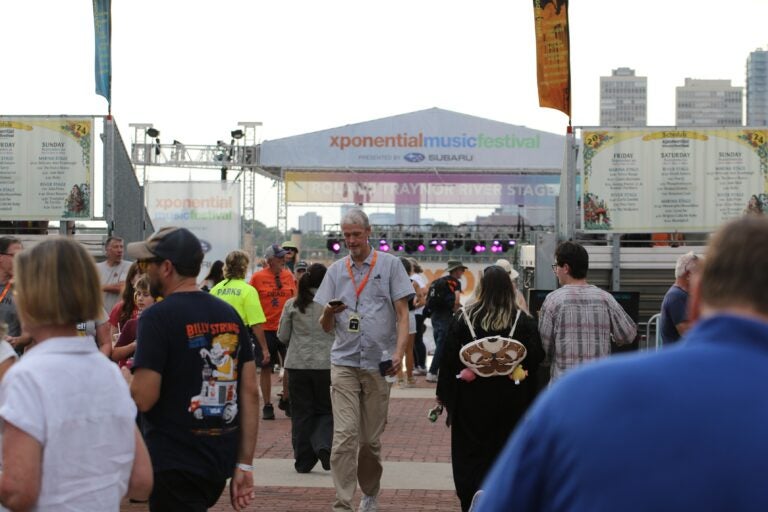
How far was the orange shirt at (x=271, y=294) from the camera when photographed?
13680 millimetres

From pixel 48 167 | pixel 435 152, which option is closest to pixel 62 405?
pixel 48 167

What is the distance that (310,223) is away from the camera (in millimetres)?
36344

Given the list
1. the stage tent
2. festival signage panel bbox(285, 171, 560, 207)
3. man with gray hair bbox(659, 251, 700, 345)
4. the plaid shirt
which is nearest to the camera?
the plaid shirt

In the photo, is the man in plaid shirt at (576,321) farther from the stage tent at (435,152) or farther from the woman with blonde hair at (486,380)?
the stage tent at (435,152)

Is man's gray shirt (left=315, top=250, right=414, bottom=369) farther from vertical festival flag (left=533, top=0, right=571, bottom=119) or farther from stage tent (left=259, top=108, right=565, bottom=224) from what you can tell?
stage tent (left=259, top=108, right=565, bottom=224)

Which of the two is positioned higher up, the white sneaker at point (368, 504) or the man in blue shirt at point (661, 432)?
the man in blue shirt at point (661, 432)

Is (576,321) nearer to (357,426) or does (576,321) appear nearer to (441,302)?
(357,426)

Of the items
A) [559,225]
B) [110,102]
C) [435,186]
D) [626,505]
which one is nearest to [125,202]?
[110,102]

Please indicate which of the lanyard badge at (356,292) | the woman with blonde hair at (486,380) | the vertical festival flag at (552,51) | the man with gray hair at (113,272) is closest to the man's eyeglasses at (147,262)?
the woman with blonde hair at (486,380)

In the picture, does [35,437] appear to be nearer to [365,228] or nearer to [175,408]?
[175,408]

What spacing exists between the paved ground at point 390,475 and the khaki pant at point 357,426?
44 centimetres

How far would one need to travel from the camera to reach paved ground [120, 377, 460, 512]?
8289 mm

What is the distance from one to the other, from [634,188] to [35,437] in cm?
1060

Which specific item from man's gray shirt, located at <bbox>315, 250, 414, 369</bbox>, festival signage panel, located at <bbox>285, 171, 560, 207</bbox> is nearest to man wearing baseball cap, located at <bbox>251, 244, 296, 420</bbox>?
man's gray shirt, located at <bbox>315, 250, 414, 369</bbox>
